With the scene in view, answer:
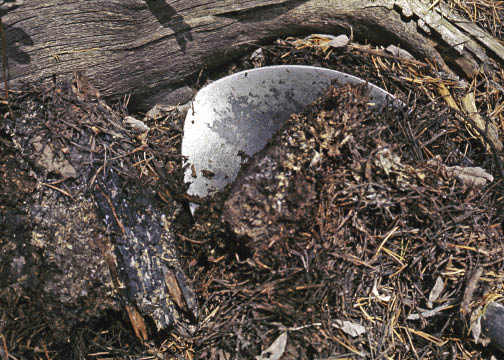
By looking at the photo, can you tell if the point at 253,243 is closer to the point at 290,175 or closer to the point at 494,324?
the point at 290,175

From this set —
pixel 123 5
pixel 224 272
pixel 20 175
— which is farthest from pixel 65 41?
pixel 224 272

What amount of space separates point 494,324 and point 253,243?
1.26 meters

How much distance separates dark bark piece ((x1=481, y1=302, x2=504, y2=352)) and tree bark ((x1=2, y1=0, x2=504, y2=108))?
1409 mm

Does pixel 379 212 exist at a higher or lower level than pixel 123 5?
lower

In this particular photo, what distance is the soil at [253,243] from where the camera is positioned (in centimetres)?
179

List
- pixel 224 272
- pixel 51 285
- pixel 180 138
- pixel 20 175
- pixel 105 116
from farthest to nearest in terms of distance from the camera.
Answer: pixel 180 138, pixel 105 116, pixel 224 272, pixel 20 175, pixel 51 285

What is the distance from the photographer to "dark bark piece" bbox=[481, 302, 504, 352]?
189cm

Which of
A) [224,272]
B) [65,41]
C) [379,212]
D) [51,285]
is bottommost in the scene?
[224,272]

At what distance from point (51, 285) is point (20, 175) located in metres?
0.56

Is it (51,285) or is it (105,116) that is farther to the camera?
(105,116)

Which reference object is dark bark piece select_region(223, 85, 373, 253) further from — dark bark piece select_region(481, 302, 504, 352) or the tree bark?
dark bark piece select_region(481, 302, 504, 352)

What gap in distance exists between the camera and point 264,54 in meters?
2.43

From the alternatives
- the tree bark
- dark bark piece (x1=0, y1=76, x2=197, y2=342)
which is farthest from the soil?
the tree bark

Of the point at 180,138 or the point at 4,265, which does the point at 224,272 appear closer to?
the point at 180,138
